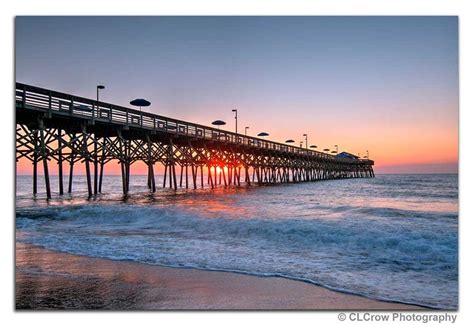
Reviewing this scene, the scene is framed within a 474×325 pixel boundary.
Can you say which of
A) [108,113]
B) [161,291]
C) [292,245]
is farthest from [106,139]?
Result: [161,291]

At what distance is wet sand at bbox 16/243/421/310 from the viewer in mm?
4074

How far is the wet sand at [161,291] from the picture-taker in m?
4.07

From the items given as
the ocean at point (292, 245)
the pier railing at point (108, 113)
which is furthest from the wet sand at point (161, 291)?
the pier railing at point (108, 113)

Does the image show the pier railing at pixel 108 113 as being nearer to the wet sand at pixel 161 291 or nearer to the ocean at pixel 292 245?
the ocean at pixel 292 245

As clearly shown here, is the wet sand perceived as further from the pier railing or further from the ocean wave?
the pier railing

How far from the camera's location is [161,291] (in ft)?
14.4

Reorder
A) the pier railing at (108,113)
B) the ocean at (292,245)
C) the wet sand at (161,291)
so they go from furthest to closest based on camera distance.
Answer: the pier railing at (108,113) → the ocean at (292,245) → the wet sand at (161,291)

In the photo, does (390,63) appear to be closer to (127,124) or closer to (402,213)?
(402,213)

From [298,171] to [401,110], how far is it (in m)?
44.5

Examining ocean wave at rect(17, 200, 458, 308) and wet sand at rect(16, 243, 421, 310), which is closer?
wet sand at rect(16, 243, 421, 310)

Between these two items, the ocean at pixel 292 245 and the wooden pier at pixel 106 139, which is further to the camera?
the wooden pier at pixel 106 139

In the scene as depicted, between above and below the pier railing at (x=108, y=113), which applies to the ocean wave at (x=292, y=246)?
below

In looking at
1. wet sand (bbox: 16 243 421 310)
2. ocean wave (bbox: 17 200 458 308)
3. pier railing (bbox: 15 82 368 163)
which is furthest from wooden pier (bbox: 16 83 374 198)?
wet sand (bbox: 16 243 421 310)
